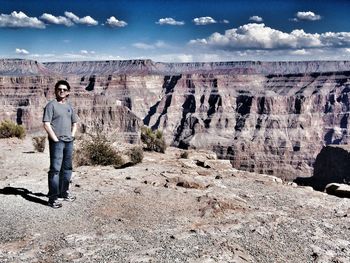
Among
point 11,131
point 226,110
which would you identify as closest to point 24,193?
point 11,131

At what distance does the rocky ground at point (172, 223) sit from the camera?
6422mm

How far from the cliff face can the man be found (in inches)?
2466

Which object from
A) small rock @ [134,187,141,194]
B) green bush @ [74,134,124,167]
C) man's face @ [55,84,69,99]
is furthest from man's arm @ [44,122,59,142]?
green bush @ [74,134,124,167]

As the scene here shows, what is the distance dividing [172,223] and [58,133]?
2707 mm

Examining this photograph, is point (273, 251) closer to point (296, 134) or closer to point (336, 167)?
point (336, 167)

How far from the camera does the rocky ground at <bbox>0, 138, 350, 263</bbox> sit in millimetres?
6422

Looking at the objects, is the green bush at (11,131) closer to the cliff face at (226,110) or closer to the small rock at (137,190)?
the small rock at (137,190)

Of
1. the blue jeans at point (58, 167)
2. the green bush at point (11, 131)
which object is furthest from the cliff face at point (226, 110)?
the blue jeans at point (58, 167)

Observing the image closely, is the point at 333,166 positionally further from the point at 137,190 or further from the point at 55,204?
the point at 55,204

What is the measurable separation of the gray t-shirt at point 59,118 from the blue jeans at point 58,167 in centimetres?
17

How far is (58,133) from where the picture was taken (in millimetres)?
8156

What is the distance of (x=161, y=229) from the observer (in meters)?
7.38

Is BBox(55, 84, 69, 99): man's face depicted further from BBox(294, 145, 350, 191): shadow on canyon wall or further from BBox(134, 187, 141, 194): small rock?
BBox(294, 145, 350, 191): shadow on canyon wall

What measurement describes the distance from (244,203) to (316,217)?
4.96 ft
